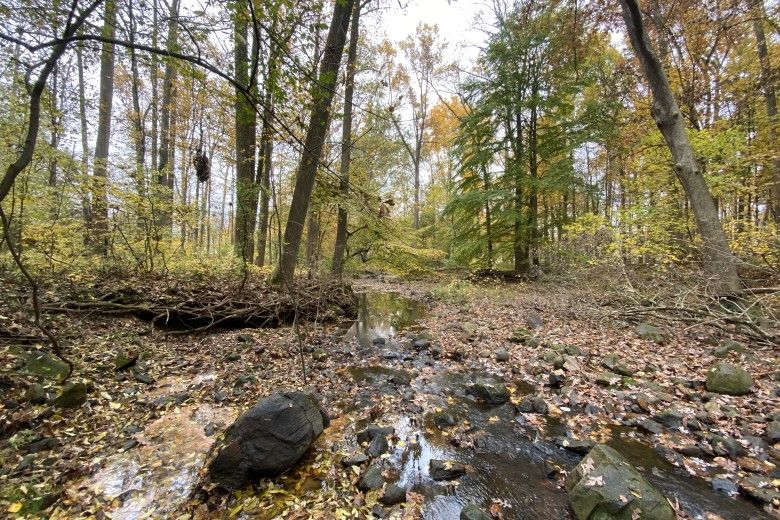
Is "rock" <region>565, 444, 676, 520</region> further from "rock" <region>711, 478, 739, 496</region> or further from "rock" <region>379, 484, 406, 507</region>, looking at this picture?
"rock" <region>379, 484, 406, 507</region>

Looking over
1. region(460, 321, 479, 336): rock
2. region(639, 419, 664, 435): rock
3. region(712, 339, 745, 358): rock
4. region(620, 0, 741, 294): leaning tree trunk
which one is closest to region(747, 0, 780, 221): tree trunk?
region(620, 0, 741, 294): leaning tree trunk

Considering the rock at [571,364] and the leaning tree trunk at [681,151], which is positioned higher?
the leaning tree trunk at [681,151]

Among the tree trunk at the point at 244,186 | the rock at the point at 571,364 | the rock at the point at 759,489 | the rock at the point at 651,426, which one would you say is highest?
the tree trunk at the point at 244,186

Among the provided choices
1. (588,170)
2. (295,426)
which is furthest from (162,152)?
(588,170)

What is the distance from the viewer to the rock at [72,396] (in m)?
3.44

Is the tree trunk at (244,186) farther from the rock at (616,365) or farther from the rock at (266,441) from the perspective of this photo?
the rock at (616,365)

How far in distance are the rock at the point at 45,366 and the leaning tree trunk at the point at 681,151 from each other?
9635 millimetres

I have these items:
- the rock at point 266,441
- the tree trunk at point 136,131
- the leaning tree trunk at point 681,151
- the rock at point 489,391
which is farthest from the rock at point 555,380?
the tree trunk at point 136,131

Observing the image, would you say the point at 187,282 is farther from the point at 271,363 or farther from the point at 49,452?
the point at 49,452

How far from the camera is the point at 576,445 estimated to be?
3.21 metres

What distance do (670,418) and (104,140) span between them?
45.3 feet

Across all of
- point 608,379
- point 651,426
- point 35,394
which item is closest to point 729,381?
point 608,379

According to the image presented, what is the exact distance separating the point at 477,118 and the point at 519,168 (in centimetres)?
256

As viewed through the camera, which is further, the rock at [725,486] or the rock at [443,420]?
the rock at [443,420]
